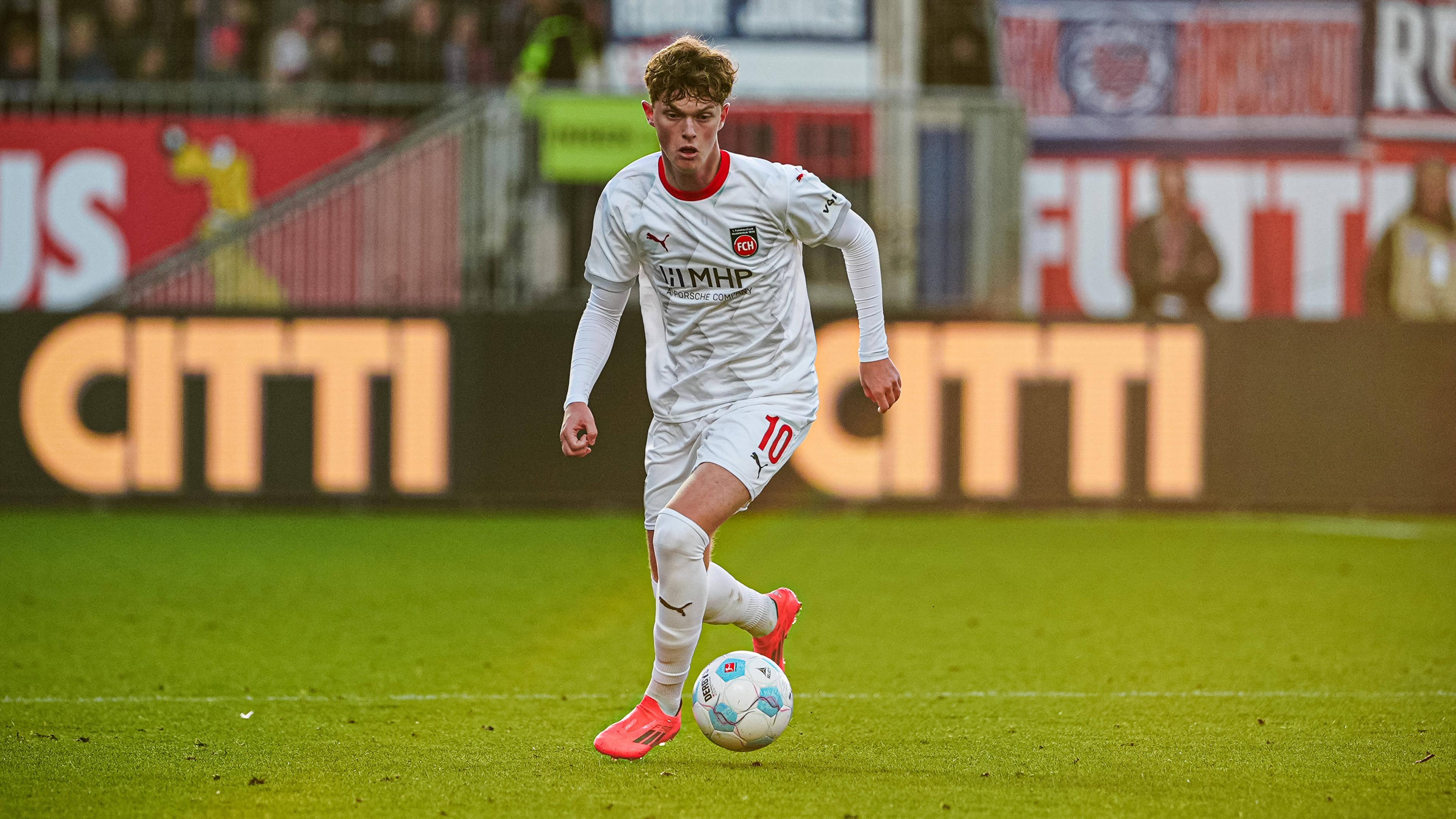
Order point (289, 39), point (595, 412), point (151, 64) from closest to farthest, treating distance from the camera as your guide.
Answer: point (595, 412) < point (151, 64) < point (289, 39)

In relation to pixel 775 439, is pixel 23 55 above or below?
above

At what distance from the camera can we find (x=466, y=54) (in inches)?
613

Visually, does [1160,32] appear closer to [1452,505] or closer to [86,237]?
[1452,505]

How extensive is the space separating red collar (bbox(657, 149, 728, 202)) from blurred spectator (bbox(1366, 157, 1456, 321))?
1168cm

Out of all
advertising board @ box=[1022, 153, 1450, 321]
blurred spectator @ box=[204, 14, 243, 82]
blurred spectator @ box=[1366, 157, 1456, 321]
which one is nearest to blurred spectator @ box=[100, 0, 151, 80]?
blurred spectator @ box=[204, 14, 243, 82]

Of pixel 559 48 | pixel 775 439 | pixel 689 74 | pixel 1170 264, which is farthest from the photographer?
pixel 1170 264

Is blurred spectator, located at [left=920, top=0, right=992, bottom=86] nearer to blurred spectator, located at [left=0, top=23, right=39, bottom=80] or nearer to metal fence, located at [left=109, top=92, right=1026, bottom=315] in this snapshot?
metal fence, located at [left=109, top=92, right=1026, bottom=315]

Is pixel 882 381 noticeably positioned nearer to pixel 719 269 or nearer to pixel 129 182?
pixel 719 269

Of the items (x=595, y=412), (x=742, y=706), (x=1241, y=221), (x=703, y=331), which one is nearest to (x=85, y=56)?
(x=595, y=412)

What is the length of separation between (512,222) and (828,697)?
7901 mm

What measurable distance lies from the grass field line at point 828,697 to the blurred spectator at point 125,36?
1014cm

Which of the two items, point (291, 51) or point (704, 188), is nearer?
point (704, 188)

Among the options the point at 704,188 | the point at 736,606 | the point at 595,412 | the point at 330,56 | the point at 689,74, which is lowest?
the point at 595,412

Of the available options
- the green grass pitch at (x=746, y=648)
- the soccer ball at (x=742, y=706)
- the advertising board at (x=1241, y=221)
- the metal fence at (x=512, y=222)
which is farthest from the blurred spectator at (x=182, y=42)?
the soccer ball at (x=742, y=706)
